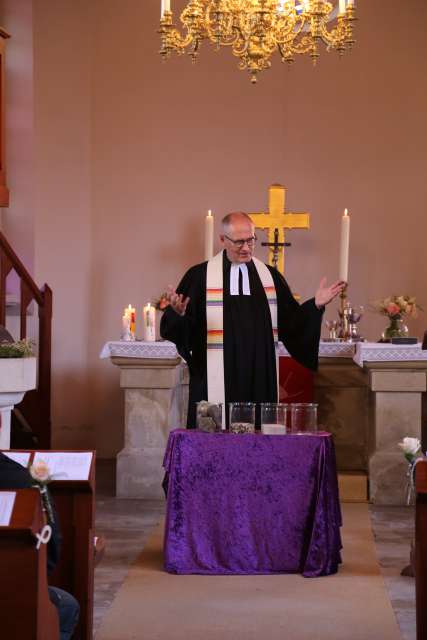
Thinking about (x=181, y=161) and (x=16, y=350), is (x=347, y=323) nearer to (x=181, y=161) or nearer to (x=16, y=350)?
(x=181, y=161)

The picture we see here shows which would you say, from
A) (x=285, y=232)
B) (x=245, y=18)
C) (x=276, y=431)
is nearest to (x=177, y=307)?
(x=276, y=431)

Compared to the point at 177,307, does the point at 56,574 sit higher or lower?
lower

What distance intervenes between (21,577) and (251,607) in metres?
Answer: 2.53

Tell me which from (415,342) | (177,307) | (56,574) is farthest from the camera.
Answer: (415,342)

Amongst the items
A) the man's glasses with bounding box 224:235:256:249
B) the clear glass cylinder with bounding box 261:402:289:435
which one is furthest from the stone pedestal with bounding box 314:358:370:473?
the clear glass cylinder with bounding box 261:402:289:435

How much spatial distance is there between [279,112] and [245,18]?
387 centimetres

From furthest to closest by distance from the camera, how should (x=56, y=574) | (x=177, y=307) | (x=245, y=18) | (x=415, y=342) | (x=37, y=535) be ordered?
(x=415, y=342) < (x=245, y=18) < (x=177, y=307) < (x=56, y=574) < (x=37, y=535)

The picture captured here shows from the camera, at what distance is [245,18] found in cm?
677

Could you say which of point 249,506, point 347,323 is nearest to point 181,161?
point 347,323

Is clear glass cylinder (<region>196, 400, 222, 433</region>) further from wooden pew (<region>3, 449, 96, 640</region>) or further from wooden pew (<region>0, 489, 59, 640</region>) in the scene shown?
wooden pew (<region>0, 489, 59, 640</region>)

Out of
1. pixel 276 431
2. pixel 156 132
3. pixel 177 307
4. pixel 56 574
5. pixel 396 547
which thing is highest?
pixel 156 132

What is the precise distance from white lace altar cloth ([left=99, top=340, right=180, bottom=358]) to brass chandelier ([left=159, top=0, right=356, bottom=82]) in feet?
8.24

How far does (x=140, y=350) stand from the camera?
8766 mm

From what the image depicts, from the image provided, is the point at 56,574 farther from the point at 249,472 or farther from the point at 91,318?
the point at 91,318
